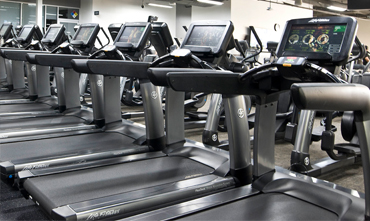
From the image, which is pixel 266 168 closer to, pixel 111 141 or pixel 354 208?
pixel 354 208

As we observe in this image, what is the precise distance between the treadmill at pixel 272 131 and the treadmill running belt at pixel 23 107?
3.43m

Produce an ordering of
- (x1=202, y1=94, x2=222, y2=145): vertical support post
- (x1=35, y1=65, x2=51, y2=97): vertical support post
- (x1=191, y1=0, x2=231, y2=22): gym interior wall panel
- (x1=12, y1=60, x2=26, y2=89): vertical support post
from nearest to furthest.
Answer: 1. (x1=202, y1=94, x2=222, y2=145): vertical support post
2. (x1=35, y1=65, x2=51, y2=97): vertical support post
3. (x1=12, y1=60, x2=26, y2=89): vertical support post
4. (x1=191, y1=0, x2=231, y2=22): gym interior wall panel

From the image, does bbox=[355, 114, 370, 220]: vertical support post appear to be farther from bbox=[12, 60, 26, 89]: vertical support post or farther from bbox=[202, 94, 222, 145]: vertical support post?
bbox=[12, 60, 26, 89]: vertical support post

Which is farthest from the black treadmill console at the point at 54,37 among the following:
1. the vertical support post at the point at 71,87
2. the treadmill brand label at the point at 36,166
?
the treadmill brand label at the point at 36,166

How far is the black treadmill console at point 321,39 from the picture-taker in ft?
6.96

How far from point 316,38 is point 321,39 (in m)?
0.03

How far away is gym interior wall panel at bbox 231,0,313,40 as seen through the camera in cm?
1401

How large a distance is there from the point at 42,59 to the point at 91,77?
20.7 inches

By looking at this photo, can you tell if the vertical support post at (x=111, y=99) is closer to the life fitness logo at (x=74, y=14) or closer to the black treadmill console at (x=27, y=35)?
the black treadmill console at (x=27, y=35)

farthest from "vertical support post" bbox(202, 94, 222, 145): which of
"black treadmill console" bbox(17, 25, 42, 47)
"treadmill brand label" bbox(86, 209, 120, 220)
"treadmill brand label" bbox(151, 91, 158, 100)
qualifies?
"black treadmill console" bbox(17, 25, 42, 47)

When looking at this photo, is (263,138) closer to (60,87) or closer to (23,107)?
(60,87)

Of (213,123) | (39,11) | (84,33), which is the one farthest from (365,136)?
(39,11)

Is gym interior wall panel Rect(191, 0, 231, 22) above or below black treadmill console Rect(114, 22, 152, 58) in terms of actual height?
above

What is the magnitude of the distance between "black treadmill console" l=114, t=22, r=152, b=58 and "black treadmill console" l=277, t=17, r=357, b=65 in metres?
1.73
